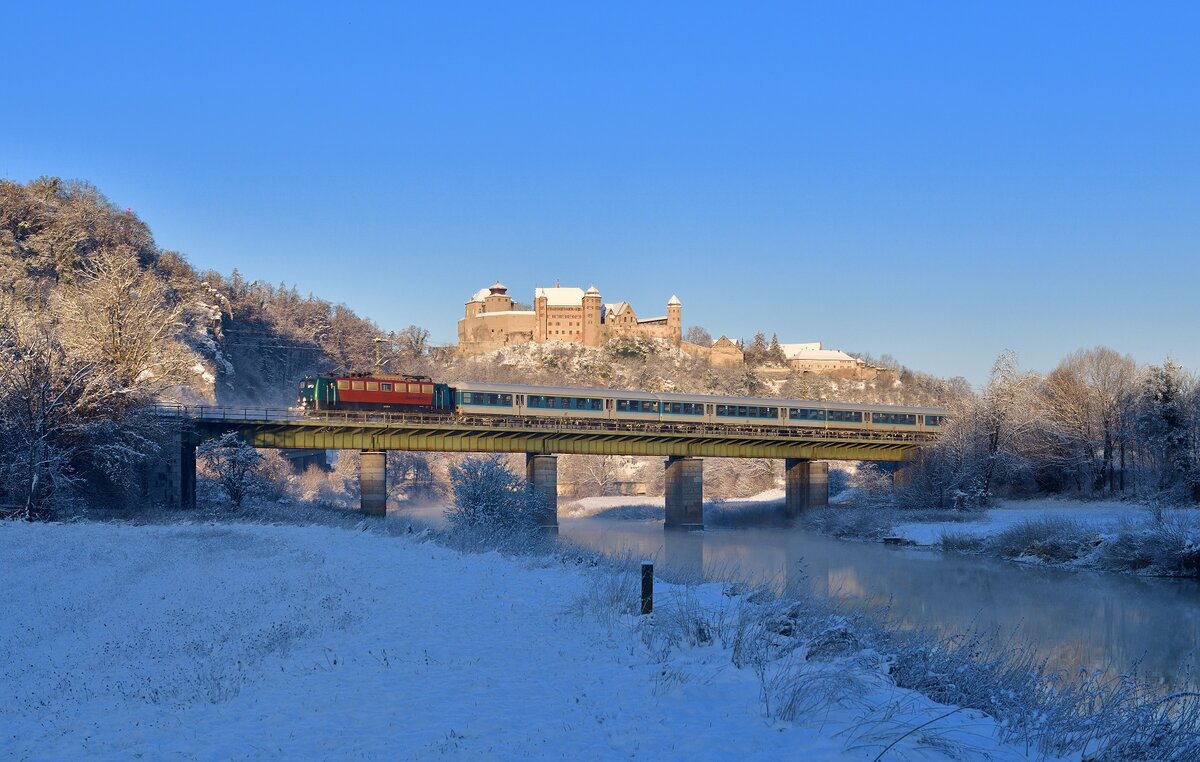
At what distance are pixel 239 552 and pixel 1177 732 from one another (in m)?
24.4

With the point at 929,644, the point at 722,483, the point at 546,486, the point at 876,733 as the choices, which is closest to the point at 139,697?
the point at 876,733

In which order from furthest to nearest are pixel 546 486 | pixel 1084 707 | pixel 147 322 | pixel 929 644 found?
pixel 546 486, pixel 147 322, pixel 929 644, pixel 1084 707

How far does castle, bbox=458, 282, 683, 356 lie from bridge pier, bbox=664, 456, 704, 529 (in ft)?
385

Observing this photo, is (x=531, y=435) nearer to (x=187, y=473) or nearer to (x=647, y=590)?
(x=187, y=473)

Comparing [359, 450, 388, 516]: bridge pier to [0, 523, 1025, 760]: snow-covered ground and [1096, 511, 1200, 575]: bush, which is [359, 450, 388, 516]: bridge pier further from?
[1096, 511, 1200, 575]: bush

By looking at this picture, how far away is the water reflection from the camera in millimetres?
22297

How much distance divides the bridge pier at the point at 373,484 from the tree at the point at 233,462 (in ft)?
24.0

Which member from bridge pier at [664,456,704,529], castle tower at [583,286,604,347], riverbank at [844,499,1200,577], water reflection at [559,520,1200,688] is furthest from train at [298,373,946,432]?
castle tower at [583,286,604,347]

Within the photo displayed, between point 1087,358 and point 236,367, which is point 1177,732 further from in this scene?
point 236,367

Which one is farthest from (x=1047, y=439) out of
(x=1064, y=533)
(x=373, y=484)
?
(x=373, y=484)

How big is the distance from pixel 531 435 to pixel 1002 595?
33.7 metres

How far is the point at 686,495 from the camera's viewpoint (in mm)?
64625

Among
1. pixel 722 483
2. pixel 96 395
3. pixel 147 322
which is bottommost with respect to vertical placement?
pixel 722 483

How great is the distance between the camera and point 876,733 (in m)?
9.54
